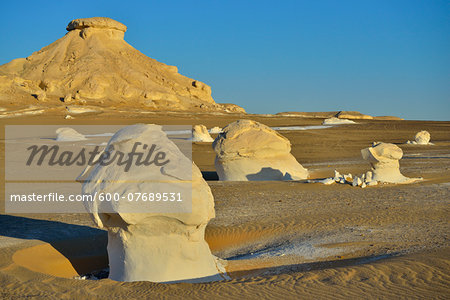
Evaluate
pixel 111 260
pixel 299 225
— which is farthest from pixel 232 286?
pixel 299 225

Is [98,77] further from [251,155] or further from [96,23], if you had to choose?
[251,155]

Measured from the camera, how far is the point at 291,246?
6.95 metres

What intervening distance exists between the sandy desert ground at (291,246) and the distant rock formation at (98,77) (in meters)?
37.7

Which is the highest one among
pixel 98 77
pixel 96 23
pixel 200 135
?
pixel 96 23

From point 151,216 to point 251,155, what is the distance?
323 inches

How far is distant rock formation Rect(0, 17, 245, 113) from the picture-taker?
157 feet

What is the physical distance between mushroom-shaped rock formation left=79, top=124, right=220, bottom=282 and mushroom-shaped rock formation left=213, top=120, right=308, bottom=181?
764 cm

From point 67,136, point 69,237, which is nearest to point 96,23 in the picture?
point 67,136

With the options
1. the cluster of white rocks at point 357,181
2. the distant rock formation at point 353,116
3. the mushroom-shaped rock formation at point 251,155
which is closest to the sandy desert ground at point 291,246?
the cluster of white rocks at point 357,181

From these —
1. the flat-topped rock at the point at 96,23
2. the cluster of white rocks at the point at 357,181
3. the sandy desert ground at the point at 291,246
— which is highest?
the flat-topped rock at the point at 96,23

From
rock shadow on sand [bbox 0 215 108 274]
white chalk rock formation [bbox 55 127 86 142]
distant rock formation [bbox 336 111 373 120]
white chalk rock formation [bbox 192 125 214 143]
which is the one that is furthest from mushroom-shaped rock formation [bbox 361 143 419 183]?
distant rock formation [bbox 336 111 373 120]

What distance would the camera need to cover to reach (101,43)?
2233 inches

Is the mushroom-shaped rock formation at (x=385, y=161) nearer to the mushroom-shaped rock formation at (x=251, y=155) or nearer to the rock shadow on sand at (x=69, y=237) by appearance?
the mushroom-shaped rock formation at (x=251, y=155)

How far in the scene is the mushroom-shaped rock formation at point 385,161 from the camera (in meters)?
12.0
